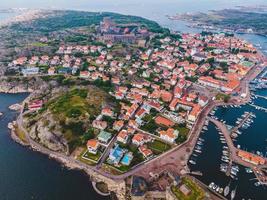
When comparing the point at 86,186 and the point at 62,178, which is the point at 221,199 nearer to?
the point at 86,186

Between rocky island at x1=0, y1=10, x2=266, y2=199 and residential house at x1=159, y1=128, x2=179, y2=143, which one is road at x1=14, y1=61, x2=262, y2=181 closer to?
rocky island at x1=0, y1=10, x2=266, y2=199

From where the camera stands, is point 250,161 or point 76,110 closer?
point 250,161

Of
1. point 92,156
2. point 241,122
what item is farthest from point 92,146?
point 241,122

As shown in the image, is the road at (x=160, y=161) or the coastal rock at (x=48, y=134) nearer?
the road at (x=160, y=161)

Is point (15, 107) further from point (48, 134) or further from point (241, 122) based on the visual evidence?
point (241, 122)

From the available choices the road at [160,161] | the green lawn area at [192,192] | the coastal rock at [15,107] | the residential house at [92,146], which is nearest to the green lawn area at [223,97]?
the road at [160,161]

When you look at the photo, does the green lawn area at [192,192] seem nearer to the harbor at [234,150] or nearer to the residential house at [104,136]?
the harbor at [234,150]

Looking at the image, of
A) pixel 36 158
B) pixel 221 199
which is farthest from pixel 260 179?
pixel 36 158
